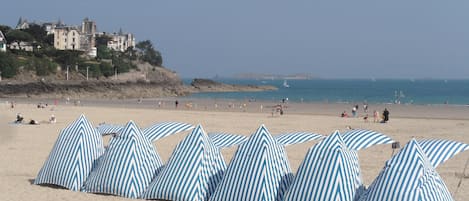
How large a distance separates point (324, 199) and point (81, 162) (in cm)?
459

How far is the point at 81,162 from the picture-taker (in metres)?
11.5

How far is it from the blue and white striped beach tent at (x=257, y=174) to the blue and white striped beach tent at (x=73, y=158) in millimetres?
2724

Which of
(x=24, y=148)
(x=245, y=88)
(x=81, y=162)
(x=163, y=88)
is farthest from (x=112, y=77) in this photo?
(x=81, y=162)

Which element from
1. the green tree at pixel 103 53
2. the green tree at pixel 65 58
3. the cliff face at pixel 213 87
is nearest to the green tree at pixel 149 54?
the green tree at pixel 103 53

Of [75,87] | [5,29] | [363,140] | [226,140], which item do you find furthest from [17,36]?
[363,140]

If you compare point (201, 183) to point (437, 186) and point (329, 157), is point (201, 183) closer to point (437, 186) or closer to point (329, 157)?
point (329, 157)

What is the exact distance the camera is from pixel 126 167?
1094 cm

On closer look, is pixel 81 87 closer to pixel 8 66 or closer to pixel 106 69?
pixel 8 66

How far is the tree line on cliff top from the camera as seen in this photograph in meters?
82.1

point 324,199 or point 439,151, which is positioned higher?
point 439,151

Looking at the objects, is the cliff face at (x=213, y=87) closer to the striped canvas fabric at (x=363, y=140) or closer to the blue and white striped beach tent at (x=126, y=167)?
the blue and white striped beach tent at (x=126, y=167)

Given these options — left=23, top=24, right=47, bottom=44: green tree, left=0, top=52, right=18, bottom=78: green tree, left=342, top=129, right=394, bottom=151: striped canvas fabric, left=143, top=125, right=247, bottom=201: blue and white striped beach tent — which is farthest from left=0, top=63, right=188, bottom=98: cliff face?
left=342, top=129, right=394, bottom=151: striped canvas fabric

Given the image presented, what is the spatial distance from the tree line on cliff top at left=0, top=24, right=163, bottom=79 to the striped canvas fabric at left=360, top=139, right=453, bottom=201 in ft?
247

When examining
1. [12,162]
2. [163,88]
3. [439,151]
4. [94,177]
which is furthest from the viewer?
[163,88]
